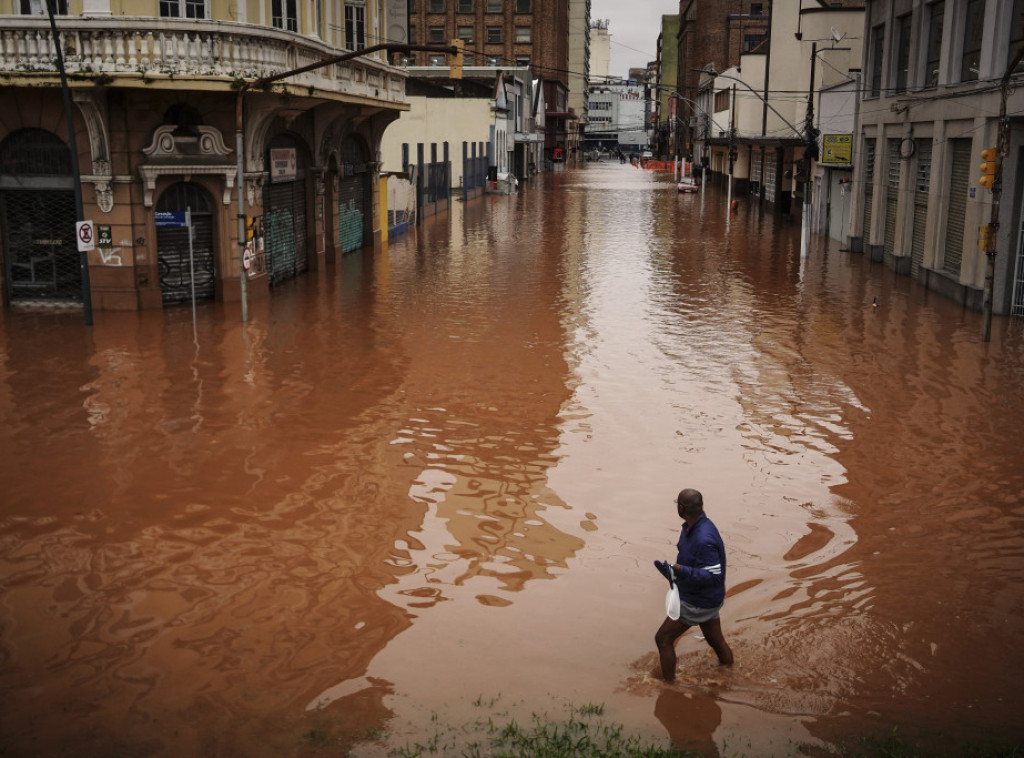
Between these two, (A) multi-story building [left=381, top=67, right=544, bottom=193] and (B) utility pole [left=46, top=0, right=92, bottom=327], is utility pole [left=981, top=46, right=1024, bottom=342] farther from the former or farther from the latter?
(A) multi-story building [left=381, top=67, right=544, bottom=193]

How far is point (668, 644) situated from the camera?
7.57m

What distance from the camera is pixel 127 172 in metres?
21.8

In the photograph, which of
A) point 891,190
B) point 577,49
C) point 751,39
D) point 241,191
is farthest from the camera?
Answer: point 577,49

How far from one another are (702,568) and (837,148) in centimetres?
3352

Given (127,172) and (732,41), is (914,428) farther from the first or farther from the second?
(732,41)

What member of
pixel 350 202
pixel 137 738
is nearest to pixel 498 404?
pixel 137 738

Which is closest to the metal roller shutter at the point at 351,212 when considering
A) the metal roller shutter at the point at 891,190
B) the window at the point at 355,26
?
the window at the point at 355,26

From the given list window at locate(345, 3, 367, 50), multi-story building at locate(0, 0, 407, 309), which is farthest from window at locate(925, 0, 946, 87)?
multi-story building at locate(0, 0, 407, 309)

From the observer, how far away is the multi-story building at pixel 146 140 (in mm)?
20656

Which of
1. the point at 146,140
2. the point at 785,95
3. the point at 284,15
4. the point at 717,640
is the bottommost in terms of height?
the point at 717,640

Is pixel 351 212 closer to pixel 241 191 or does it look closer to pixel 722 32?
pixel 241 191

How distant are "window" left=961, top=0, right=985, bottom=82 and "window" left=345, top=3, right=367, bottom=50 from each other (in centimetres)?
1690

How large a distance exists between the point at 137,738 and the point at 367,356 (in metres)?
12.2

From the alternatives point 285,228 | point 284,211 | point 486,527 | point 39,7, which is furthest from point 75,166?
point 486,527
